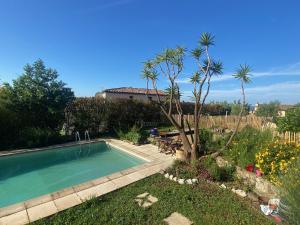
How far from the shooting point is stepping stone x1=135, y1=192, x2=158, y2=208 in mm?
5004

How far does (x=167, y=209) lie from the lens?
4750 millimetres

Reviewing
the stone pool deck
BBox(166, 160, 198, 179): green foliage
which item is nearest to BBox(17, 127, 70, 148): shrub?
the stone pool deck

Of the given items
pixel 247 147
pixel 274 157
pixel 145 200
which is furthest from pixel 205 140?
pixel 145 200

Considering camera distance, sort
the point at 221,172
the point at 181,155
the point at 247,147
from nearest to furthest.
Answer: the point at 221,172 < the point at 247,147 < the point at 181,155

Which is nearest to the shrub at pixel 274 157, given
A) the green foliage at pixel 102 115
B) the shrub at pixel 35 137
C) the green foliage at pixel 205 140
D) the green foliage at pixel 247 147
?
the green foliage at pixel 247 147

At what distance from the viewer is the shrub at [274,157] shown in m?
5.57

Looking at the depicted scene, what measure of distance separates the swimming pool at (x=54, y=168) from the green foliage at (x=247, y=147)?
13.9 feet

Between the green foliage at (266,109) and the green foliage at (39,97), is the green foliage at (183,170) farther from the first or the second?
the green foliage at (266,109)

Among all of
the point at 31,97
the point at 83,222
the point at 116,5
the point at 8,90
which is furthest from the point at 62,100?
the point at 83,222

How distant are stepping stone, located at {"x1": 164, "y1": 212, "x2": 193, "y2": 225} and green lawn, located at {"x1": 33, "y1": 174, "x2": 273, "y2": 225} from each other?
0.10 metres

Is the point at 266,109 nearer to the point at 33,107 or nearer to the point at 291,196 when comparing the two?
the point at 33,107

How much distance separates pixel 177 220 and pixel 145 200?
1.06 meters

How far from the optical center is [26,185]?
743 centimetres

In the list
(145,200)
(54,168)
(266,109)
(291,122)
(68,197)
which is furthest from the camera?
(266,109)
